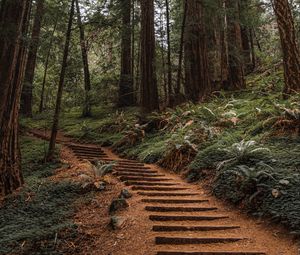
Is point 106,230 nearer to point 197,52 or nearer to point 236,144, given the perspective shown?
point 236,144

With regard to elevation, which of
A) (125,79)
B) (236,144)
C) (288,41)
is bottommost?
(236,144)

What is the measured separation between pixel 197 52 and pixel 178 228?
33.5 feet

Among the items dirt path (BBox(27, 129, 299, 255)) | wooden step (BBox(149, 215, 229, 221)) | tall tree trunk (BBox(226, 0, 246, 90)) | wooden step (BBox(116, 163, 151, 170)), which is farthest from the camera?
tall tree trunk (BBox(226, 0, 246, 90))

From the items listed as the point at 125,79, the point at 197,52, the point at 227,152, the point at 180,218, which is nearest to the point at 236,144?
the point at 227,152

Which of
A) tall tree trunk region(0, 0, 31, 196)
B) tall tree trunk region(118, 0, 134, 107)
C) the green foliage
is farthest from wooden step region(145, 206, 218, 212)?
tall tree trunk region(118, 0, 134, 107)

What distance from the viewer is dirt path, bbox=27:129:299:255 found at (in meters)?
5.11

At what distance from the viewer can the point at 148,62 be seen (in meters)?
13.8

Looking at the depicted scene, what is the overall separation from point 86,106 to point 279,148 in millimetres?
14206

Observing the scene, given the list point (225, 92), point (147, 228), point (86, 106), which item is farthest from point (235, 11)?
point (147, 228)

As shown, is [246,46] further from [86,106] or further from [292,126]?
[292,126]

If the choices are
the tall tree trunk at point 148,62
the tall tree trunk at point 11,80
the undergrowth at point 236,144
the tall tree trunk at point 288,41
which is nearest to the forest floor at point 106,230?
the undergrowth at point 236,144

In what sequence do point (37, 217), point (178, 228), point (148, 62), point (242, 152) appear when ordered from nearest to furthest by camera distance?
point (178, 228), point (37, 217), point (242, 152), point (148, 62)

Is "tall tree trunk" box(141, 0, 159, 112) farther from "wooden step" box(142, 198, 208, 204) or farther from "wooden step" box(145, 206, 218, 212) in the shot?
"wooden step" box(145, 206, 218, 212)

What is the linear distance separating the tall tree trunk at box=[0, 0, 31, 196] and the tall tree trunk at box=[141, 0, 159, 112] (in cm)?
643
